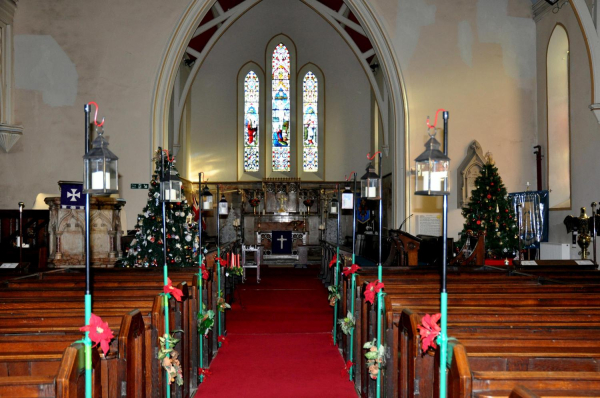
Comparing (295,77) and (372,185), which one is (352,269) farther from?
(295,77)

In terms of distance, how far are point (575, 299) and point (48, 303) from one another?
3.45 meters

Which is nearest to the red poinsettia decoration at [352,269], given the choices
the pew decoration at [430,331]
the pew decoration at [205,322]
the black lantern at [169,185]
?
the pew decoration at [205,322]

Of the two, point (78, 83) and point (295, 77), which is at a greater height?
point (295, 77)

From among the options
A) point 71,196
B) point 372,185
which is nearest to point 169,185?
point 372,185

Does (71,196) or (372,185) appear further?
(71,196)

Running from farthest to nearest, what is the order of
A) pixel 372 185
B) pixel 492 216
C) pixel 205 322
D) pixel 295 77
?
pixel 295 77 → pixel 492 216 → pixel 205 322 → pixel 372 185

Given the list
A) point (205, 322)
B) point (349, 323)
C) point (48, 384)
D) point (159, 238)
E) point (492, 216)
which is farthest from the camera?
point (492, 216)

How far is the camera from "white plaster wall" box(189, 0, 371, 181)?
16594 mm

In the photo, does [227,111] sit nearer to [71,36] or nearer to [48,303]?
[71,36]

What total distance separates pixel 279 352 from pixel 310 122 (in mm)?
11938

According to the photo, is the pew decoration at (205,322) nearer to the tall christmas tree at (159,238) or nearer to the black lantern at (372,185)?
the black lantern at (372,185)

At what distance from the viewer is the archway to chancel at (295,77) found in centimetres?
1110

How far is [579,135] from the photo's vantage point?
9.50m

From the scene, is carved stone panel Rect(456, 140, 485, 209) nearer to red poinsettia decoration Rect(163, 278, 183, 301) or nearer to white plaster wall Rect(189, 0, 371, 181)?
white plaster wall Rect(189, 0, 371, 181)
